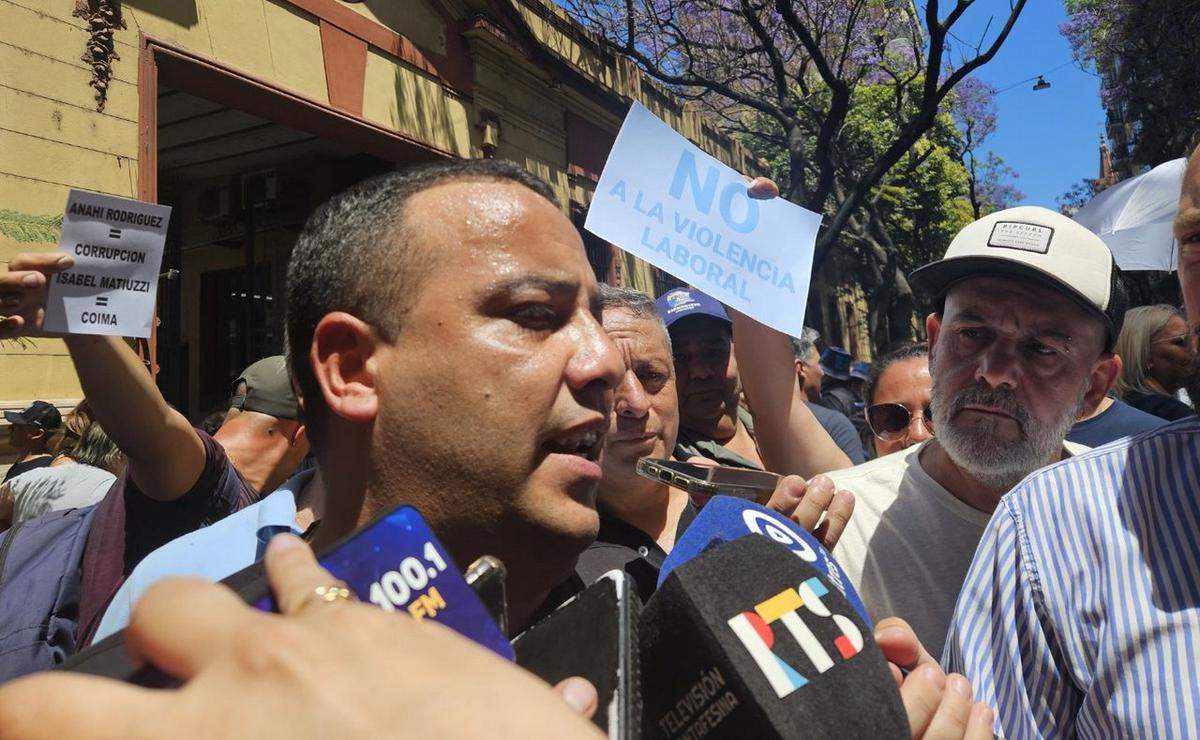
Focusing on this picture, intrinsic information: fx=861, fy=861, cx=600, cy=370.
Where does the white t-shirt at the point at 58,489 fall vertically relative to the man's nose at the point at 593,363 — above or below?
below

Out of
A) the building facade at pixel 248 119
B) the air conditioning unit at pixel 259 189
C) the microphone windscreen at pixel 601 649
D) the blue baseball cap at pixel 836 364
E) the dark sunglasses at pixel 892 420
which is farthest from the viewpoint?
the air conditioning unit at pixel 259 189

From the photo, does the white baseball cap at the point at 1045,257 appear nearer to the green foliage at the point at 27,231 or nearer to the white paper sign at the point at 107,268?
the white paper sign at the point at 107,268

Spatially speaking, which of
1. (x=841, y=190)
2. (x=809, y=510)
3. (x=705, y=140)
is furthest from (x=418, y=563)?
(x=841, y=190)

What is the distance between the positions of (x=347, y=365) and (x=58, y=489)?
294 cm

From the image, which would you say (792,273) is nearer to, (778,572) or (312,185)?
(778,572)

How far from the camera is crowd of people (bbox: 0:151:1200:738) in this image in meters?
0.55

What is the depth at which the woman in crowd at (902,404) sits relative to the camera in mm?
3725

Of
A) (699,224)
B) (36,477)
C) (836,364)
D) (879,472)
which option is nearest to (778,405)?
(879,472)

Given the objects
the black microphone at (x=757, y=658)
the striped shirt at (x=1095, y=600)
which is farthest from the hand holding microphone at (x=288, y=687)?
the striped shirt at (x=1095, y=600)

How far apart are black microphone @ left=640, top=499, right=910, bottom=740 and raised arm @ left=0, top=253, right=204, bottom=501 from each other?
1669 millimetres

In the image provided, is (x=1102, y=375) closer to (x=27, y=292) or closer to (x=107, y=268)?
(x=107, y=268)

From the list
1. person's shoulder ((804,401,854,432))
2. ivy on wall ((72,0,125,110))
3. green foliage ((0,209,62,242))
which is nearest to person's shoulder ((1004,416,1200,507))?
person's shoulder ((804,401,854,432))

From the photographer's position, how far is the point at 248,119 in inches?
324

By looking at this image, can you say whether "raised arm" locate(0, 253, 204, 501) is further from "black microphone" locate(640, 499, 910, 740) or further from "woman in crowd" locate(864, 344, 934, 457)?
"woman in crowd" locate(864, 344, 934, 457)
